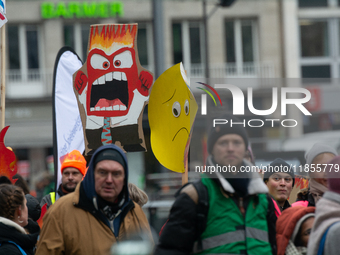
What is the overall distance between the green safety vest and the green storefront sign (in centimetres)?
1709

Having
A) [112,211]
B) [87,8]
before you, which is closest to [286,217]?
[112,211]

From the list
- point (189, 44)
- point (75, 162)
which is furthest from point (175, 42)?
point (75, 162)

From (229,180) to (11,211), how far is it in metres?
1.46

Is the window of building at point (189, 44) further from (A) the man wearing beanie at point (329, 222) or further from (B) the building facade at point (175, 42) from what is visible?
(A) the man wearing beanie at point (329, 222)

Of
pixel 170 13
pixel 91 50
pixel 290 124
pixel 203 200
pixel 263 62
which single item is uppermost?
pixel 170 13

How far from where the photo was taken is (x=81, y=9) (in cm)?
1909

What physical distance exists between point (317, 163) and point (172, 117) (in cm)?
129

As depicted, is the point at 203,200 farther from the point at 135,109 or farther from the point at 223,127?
the point at 135,109

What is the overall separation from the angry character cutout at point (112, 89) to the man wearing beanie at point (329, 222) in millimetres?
2318

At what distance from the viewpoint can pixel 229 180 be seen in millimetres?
2758

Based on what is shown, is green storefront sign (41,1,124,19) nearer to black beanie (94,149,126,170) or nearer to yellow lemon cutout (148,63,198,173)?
yellow lemon cutout (148,63,198,173)

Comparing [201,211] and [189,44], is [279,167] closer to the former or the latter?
[201,211]

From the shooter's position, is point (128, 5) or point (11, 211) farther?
point (128, 5)

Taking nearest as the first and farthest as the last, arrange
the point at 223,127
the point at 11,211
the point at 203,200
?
the point at 203,200, the point at 223,127, the point at 11,211
